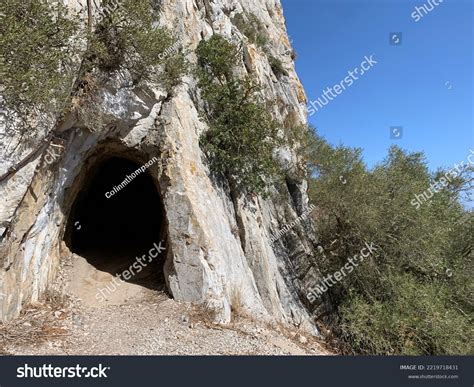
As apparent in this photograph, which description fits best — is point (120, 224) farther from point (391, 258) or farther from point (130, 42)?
point (391, 258)

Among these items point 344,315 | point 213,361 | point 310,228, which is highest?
point 310,228

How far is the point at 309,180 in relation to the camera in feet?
48.9

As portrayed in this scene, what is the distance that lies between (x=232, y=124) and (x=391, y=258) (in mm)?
7269

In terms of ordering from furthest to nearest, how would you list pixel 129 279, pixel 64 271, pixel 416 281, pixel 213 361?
pixel 416 281
pixel 129 279
pixel 64 271
pixel 213 361

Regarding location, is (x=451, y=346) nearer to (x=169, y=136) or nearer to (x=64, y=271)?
(x=169, y=136)

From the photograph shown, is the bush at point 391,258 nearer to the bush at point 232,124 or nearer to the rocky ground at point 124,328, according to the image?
the bush at point 232,124

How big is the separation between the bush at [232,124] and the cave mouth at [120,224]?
2.39m

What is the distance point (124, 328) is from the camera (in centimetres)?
660

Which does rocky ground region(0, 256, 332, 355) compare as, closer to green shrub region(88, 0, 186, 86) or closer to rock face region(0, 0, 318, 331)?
rock face region(0, 0, 318, 331)

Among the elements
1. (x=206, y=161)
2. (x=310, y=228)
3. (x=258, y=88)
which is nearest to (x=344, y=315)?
(x=310, y=228)

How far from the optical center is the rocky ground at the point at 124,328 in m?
5.80

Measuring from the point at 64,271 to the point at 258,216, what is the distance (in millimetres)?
5799

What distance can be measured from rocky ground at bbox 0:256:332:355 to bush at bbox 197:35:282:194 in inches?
160

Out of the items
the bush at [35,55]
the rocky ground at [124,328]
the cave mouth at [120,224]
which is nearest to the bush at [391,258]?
the rocky ground at [124,328]
